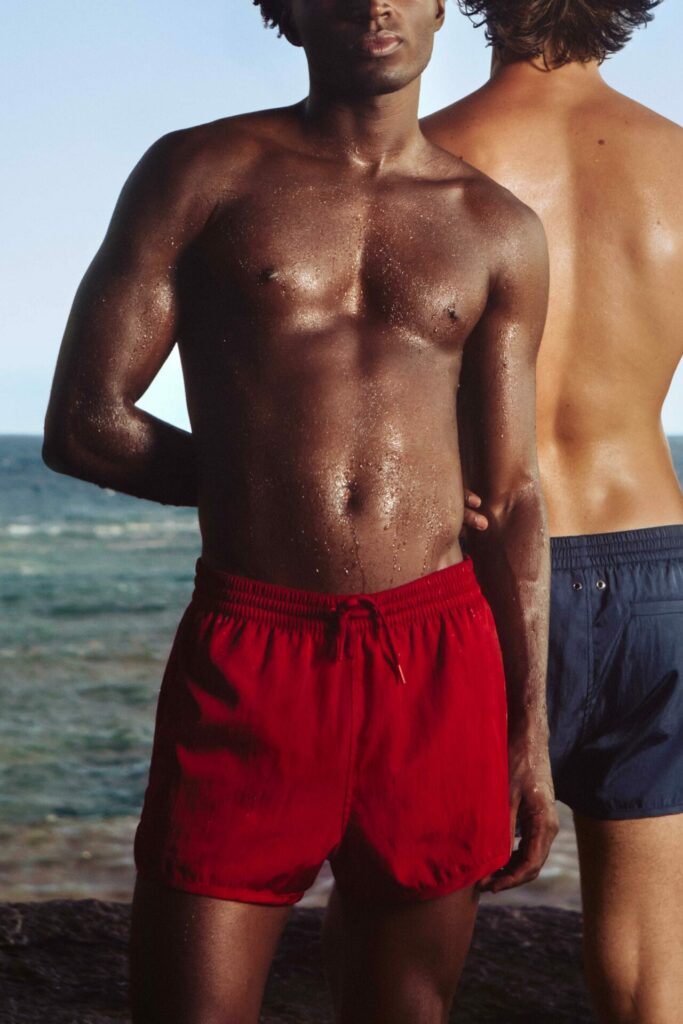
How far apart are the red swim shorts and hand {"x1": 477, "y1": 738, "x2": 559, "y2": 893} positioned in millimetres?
117

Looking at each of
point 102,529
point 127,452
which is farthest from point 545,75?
point 102,529

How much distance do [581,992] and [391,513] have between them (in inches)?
87.4

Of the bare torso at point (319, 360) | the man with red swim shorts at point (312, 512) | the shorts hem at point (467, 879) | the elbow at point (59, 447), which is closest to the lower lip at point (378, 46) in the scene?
the man with red swim shorts at point (312, 512)

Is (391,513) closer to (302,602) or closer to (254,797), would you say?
(302,602)

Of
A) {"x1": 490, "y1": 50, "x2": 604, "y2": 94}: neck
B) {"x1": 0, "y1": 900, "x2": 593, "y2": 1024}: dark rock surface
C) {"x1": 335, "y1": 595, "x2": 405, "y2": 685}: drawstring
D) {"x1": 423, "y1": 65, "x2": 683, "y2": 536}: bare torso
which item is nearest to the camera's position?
{"x1": 335, "y1": 595, "x2": 405, "y2": 685}: drawstring

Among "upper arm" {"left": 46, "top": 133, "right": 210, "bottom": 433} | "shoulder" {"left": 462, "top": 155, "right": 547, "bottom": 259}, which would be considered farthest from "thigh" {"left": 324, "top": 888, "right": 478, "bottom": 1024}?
"shoulder" {"left": 462, "top": 155, "right": 547, "bottom": 259}

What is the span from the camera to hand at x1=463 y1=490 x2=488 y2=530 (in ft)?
6.98

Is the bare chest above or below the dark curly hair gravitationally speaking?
below

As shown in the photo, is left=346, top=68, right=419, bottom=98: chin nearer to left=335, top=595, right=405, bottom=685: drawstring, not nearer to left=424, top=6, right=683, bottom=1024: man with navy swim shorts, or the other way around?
left=424, top=6, right=683, bottom=1024: man with navy swim shorts

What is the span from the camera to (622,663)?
2.39 meters

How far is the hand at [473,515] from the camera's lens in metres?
2.13

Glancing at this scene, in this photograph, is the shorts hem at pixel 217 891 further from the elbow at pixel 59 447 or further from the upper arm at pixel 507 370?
the upper arm at pixel 507 370

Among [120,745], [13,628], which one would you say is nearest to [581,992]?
[120,745]

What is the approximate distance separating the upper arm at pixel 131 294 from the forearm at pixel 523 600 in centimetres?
55
